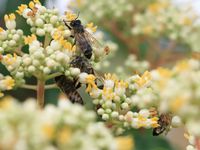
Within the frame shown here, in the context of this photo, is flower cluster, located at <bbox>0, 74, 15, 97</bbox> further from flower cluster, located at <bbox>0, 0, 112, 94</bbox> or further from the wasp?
the wasp

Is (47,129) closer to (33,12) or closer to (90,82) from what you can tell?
(90,82)

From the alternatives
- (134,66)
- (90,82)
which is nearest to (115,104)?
(90,82)

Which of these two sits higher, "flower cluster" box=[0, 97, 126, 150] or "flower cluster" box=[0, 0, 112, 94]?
"flower cluster" box=[0, 0, 112, 94]

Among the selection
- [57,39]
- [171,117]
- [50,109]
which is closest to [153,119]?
[171,117]

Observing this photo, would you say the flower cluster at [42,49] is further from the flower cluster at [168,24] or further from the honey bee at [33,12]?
the flower cluster at [168,24]

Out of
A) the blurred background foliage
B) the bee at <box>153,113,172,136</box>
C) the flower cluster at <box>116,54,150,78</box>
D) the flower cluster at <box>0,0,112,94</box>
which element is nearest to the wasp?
the flower cluster at <box>0,0,112,94</box>

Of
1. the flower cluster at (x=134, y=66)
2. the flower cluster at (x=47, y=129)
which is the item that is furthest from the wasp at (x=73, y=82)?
the flower cluster at (x=134, y=66)
